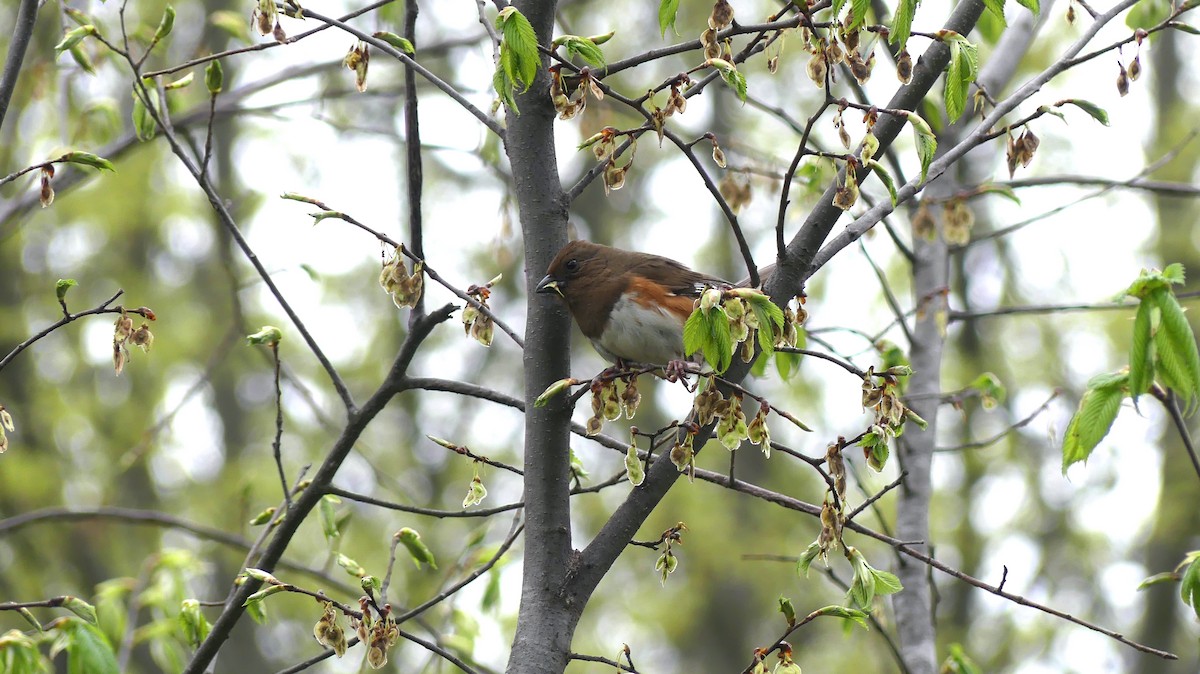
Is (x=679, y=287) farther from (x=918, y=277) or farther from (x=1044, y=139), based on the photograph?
(x=1044, y=139)

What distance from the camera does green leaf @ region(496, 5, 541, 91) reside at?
232 cm

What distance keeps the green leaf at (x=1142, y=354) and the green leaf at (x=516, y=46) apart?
140cm

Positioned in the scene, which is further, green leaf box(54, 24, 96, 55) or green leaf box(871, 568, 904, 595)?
green leaf box(54, 24, 96, 55)

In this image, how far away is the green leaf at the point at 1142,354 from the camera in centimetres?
231

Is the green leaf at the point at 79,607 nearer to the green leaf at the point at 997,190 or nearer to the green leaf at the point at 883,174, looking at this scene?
the green leaf at the point at 883,174

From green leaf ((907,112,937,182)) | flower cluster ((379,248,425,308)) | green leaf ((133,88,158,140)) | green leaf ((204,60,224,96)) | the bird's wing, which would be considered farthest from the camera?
the bird's wing

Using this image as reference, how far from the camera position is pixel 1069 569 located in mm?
11797

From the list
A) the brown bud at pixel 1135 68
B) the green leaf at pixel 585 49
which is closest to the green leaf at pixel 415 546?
the green leaf at pixel 585 49

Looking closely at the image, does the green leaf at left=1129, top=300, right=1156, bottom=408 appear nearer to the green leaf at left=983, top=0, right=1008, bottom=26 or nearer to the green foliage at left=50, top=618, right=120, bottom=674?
the green leaf at left=983, top=0, right=1008, bottom=26

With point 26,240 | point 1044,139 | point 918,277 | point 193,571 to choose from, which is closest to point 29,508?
point 26,240

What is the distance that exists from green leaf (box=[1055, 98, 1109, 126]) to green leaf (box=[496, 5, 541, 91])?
140 cm

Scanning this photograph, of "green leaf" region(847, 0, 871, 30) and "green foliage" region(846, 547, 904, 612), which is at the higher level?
"green leaf" region(847, 0, 871, 30)

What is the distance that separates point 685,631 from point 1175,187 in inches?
369

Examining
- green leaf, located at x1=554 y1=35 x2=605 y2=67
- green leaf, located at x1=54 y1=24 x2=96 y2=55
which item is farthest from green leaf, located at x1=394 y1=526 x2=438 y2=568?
green leaf, located at x1=54 y1=24 x2=96 y2=55
